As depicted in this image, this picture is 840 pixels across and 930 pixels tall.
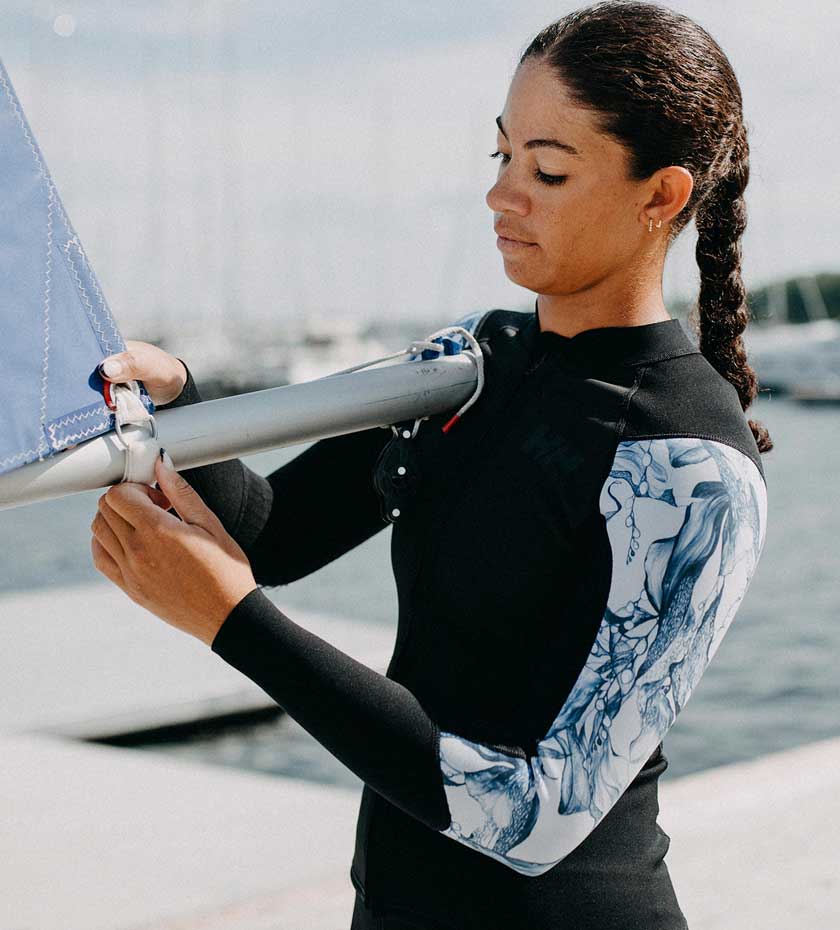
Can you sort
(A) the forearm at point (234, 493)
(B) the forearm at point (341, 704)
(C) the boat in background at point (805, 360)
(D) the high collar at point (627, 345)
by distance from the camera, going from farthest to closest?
(C) the boat in background at point (805, 360) < (A) the forearm at point (234, 493) < (D) the high collar at point (627, 345) < (B) the forearm at point (341, 704)

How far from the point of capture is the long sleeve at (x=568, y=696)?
135 centimetres

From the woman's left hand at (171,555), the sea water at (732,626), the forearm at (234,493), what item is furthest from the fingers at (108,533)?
the sea water at (732,626)

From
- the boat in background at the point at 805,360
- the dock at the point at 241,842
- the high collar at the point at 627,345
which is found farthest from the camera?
the boat in background at the point at 805,360

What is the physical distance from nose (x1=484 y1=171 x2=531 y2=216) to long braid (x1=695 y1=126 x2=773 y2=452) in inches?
12.6

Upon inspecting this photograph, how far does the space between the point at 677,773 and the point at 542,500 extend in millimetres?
8270

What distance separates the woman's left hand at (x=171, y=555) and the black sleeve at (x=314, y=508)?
16.3 inches

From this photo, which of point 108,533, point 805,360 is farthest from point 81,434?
point 805,360

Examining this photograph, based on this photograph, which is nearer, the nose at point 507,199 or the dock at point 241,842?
the nose at point 507,199

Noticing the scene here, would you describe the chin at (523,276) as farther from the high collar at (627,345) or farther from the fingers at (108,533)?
the fingers at (108,533)

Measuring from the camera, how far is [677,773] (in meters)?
9.28

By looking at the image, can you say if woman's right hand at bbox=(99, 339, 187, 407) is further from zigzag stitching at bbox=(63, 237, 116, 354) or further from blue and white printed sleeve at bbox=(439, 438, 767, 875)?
blue and white printed sleeve at bbox=(439, 438, 767, 875)

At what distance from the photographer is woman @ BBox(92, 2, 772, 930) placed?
4.47 feet

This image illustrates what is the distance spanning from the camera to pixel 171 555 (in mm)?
1330

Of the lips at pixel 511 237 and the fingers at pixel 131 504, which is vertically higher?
the lips at pixel 511 237
